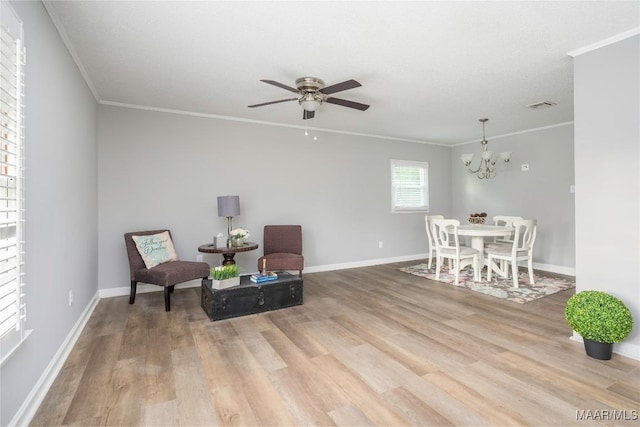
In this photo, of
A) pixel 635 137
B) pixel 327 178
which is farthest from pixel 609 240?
pixel 327 178

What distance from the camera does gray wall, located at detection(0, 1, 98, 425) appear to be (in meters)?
1.79

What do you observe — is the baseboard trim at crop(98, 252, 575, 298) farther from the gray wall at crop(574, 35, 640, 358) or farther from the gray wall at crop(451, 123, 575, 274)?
the gray wall at crop(574, 35, 640, 358)

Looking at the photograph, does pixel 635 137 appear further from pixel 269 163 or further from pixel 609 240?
pixel 269 163

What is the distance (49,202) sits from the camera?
217 cm

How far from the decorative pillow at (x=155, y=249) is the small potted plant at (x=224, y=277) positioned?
3.03ft

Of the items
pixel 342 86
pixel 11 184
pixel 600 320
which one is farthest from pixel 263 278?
pixel 600 320

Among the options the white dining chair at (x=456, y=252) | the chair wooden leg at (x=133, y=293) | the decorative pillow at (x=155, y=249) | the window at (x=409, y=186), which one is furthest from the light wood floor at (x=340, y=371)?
the window at (x=409, y=186)

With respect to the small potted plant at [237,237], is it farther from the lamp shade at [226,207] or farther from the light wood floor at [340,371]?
the light wood floor at [340,371]

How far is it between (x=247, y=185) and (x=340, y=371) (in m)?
3.37

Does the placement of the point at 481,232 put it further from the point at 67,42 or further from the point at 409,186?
the point at 67,42

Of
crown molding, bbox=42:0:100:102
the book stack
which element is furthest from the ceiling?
the book stack

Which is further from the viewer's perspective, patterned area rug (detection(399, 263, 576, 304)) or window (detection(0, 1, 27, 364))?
patterned area rug (detection(399, 263, 576, 304))

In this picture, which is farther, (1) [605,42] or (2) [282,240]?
(2) [282,240]

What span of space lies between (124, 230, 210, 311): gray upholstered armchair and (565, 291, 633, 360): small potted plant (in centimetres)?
364
